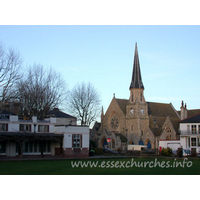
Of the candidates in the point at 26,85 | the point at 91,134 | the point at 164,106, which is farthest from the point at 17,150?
the point at 164,106

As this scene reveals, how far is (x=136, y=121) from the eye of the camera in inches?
3115

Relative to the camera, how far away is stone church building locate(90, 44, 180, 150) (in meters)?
72.9

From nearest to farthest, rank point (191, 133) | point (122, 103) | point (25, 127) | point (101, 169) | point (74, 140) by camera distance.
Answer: point (101, 169), point (25, 127), point (74, 140), point (191, 133), point (122, 103)

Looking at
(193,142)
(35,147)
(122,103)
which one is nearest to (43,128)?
(35,147)

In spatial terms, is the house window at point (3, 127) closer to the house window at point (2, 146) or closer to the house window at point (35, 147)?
the house window at point (2, 146)

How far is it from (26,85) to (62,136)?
45.9 ft

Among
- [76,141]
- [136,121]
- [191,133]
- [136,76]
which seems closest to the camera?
[76,141]

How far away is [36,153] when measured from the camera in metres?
42.1

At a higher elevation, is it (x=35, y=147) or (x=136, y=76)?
(x=136, y=76)

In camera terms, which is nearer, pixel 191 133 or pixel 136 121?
pixel 191 133

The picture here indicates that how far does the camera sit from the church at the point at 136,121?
72875 millimetres

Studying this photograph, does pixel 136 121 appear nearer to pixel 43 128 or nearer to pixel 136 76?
pixel 136 76

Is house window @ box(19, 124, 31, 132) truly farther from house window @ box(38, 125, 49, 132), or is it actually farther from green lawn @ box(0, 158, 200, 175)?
green lawn @ box(0, 158, 200, 175)

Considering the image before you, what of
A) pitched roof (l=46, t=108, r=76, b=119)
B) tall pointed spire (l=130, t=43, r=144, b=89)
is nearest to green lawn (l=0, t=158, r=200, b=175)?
pitched roof (l=46, t=108, r=76, b=119)
